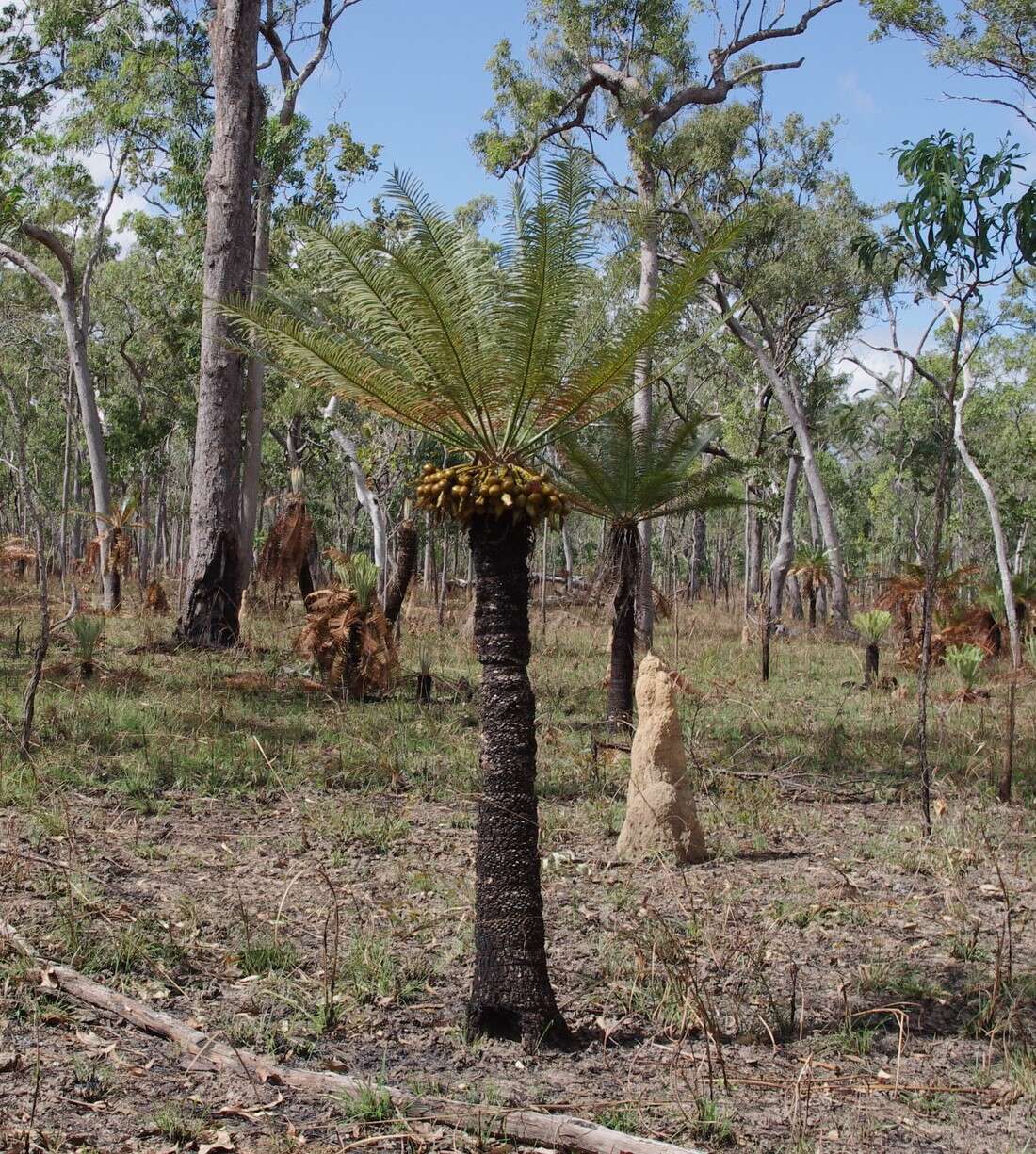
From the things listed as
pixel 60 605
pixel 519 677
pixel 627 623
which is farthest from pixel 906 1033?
pixel 60 605

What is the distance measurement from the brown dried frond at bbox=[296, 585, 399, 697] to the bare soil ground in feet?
2.65

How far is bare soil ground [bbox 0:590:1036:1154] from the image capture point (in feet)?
12.8

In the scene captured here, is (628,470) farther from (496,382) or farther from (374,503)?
(374,503)

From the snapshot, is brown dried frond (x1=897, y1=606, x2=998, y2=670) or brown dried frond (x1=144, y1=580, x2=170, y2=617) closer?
brown dried frond (x1=897, y1=606, x2=998, y2=670)

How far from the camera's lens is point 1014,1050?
14.9 ft

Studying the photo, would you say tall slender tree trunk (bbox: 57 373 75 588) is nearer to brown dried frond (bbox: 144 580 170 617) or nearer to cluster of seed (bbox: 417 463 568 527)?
brown dried frond (bbox: 144 580 170 617)

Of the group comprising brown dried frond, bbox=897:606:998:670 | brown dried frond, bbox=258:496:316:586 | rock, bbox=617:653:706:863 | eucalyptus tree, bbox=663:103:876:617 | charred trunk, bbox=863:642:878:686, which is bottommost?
rock, bbox=617:653:706:863

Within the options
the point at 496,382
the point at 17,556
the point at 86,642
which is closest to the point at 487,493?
the point at 496,382

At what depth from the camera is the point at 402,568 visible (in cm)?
1287

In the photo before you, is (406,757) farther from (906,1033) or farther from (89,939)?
(906,1033)

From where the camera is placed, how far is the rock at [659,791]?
270 inches

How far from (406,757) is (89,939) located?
4250 mm

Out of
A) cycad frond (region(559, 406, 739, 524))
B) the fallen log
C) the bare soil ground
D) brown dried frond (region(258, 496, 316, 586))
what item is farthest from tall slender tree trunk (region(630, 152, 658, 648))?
the fallen log

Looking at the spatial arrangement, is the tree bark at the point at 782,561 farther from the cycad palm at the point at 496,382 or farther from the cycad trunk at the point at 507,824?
the cycad trunk at the point at 507,824
